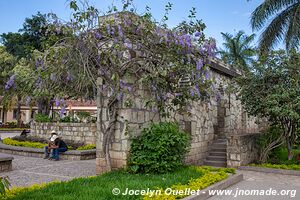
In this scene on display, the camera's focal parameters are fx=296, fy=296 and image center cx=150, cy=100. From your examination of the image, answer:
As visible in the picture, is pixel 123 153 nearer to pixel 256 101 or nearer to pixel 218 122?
pixel 256 101

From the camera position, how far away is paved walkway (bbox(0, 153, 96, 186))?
750 cm

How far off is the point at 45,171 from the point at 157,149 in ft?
12.7

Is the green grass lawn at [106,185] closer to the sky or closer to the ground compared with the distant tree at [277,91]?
closer to the ground

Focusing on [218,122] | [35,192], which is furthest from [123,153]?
[218,122]

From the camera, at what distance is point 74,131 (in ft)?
47.4

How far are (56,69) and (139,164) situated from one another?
2.92 meters

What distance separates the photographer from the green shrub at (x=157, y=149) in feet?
22.7

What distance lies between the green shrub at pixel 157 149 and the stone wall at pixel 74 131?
22.8 feet

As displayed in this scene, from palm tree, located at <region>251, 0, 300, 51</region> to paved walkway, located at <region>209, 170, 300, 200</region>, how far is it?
7.74m

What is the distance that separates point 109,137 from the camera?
7.36m

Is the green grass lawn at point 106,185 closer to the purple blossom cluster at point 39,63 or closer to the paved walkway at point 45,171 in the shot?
the paved walkway at point 45,171

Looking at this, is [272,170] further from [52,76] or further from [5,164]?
[5,164]

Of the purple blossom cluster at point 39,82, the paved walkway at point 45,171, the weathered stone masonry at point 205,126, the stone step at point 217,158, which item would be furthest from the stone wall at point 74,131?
the purple blossom cluster at point 39,82

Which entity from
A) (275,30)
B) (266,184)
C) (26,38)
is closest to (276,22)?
(275,30)
